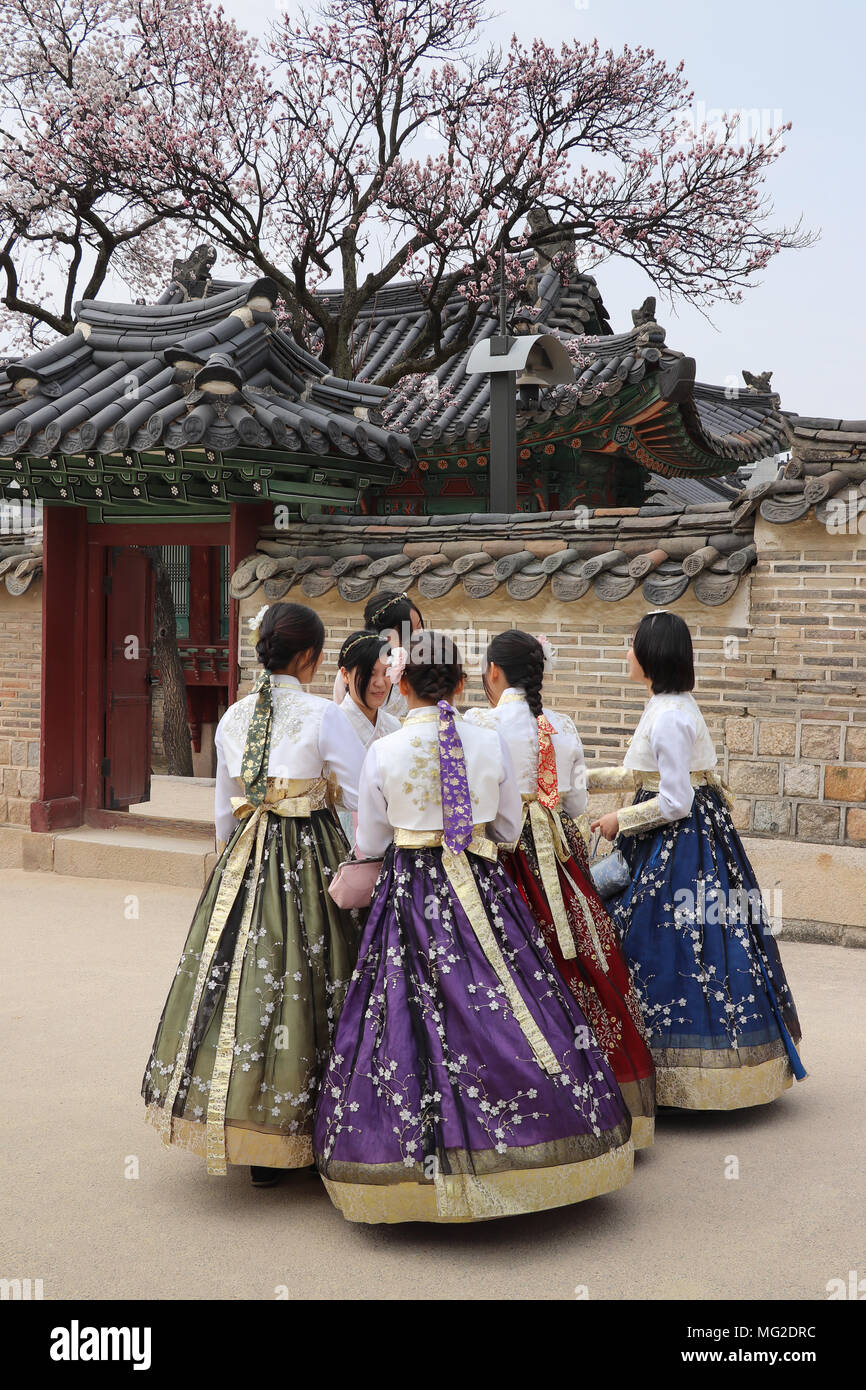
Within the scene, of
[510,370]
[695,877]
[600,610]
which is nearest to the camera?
[695,877]

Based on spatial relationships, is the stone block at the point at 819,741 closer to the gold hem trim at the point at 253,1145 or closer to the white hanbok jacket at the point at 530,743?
the white hanbok jacket at the point at 530,743

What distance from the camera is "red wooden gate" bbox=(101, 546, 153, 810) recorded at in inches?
358

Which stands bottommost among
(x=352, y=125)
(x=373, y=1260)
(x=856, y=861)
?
(x=373, y=1260)

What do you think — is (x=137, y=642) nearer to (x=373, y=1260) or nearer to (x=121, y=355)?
(x=121, y=355)

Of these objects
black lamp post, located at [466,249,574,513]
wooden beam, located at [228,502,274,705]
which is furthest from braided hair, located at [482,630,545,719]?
wooden beam, located at [228,502,274,705]

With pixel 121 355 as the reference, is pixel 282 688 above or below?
below

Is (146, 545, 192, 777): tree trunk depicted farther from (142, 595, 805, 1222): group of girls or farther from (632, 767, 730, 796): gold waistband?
(632, 767, 730, 796): gold waistband

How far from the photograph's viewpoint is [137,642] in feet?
30.7

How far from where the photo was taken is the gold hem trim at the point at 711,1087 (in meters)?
4.07

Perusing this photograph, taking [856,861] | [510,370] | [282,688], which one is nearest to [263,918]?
[282,688]

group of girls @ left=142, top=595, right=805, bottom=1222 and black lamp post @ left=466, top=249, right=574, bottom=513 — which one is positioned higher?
black lamp post @ left=466, top=249, right=574, bottom=513

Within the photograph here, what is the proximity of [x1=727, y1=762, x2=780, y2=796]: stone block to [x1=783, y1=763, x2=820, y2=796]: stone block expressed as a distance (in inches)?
2.2

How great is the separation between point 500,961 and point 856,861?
139 inches

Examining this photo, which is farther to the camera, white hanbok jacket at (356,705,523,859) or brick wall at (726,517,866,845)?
brick wall at (726,517,866,845)
